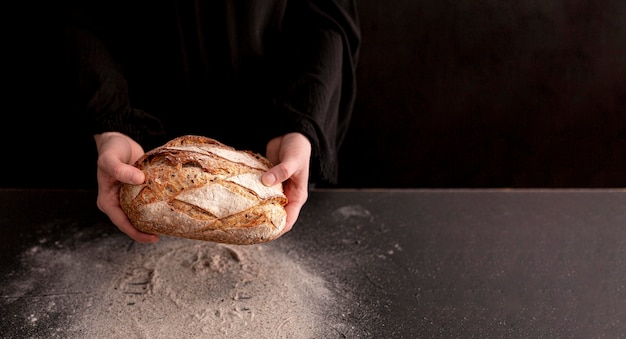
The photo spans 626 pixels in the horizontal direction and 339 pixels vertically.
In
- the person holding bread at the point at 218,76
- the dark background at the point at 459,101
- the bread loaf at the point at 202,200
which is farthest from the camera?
the dark background at the point at 459,101

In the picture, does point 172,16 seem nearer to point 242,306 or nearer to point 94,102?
point 94,102

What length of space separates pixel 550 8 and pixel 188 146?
107 cm

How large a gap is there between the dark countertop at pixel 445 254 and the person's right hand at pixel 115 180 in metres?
0.15

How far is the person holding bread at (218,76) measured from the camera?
885 millimetres

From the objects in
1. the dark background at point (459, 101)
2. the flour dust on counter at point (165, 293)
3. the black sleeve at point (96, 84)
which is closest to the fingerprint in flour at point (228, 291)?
the flour dust on counter at point (165, 293)

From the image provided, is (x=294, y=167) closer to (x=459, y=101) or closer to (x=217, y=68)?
(x=217, y=68)

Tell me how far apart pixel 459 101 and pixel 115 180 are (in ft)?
3.32

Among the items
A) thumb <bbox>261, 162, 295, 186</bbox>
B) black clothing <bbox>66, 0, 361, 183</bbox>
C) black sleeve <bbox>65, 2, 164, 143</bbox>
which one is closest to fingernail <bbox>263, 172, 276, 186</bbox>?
thumb <bbox>261, 162, 295, 186</bbox>

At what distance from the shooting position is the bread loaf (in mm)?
722

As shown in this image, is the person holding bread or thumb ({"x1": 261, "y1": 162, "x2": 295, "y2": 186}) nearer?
thumb ({"x1": 261, "y1": 162, "x2": 295, "y2": 186})

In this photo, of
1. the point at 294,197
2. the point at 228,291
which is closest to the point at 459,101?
the point at 294,197

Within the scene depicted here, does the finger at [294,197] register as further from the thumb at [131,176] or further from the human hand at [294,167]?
the thumb at [131,176]

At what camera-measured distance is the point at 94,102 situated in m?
0.89

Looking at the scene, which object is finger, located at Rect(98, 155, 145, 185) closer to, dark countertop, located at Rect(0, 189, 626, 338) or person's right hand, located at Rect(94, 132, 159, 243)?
person's right hand, located at Rect(94, 132, 159, 243)
